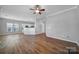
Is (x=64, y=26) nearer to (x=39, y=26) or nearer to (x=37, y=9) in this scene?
(x=39, y=26)

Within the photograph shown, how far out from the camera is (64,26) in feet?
6.68

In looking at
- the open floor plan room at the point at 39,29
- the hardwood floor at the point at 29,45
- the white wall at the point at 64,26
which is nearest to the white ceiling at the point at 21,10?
the open floor plan room at the point at 39,29

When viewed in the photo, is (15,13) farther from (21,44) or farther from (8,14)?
(21,44)

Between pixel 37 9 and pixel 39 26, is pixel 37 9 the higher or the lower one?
the higher one

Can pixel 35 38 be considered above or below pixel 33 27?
below

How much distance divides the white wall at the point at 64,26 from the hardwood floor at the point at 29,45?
11 cm

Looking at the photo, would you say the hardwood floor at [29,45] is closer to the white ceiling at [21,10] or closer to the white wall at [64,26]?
the white wall at [64,26]

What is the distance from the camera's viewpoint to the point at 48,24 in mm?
2113

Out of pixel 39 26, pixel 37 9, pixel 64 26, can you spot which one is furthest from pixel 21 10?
pixel 64 26

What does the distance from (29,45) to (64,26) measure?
0.78m

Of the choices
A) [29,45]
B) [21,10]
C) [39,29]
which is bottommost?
[29,45]

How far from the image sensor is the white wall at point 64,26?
1.99m
